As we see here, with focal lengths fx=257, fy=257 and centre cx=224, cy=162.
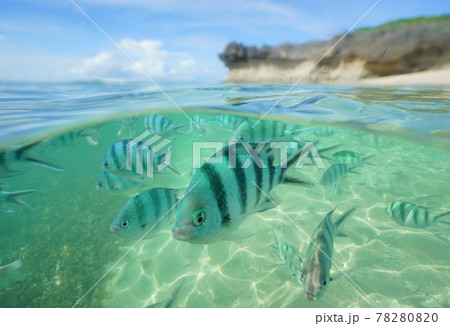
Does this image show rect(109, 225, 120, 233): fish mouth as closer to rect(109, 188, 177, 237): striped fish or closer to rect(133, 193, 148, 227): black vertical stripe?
rect(109, 188, 177, 237): striped fish

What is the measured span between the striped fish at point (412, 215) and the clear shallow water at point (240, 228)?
1.05ft

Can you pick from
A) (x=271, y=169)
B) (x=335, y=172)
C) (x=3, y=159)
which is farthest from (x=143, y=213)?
(x=3, y=159)

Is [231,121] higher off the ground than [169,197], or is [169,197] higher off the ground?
[231,121]

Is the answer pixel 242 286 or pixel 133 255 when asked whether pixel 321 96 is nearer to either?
pixel 242 286

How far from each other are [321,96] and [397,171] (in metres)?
6.01

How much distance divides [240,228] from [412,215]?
3.66m

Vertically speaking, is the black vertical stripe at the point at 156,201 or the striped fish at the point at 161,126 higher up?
the striped fish at the point at 161,126

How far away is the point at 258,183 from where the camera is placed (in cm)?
208

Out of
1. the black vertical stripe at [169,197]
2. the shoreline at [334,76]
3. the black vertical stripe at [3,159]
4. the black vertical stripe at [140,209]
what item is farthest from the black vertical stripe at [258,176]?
the shoreline at [334,76]

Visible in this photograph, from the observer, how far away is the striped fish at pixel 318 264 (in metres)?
2.69

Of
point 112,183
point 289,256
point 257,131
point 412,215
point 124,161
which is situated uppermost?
point 257,131

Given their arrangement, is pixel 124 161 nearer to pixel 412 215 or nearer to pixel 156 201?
pixel 156 201

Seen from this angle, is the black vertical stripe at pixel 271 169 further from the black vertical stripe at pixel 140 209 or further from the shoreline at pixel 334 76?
the shoreline at pixel 334 76

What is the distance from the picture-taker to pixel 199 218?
1.87m
